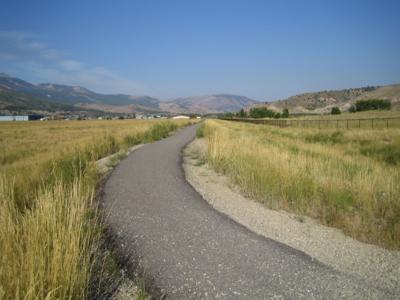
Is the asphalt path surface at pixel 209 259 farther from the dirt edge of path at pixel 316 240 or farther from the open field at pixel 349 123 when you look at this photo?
the open field at pixel 349 123

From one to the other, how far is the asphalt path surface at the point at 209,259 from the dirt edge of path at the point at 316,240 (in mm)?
259

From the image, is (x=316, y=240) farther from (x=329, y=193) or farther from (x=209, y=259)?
(x=329, y=193)

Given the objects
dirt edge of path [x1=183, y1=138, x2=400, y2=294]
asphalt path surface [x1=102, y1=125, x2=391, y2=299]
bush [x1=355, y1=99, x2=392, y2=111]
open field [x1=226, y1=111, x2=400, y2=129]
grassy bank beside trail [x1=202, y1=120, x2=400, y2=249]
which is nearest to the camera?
asphalt path surface [x1=102, y1=125, x2=391, y2=299]

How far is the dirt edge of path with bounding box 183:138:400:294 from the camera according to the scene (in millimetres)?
4375

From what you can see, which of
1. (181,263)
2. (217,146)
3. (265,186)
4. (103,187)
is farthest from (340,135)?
(181,263)

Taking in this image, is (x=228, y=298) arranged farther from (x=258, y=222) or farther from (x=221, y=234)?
(x=258, y=222)

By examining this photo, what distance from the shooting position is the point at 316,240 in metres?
5.50

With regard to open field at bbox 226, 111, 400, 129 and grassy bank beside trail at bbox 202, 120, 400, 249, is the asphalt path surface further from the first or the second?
open field at bbox 226, 111, 400, 129

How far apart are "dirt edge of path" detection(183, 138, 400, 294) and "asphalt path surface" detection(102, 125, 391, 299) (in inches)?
10.2

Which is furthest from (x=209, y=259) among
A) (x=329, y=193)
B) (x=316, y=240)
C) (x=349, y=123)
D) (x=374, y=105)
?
(x=374, y=105)

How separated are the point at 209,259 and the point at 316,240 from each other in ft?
7.00

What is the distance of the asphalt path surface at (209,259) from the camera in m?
3.81

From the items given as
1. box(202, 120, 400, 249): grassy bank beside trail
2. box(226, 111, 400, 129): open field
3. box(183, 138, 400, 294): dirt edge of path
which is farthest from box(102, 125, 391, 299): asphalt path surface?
box(226, 111, 400, 129): open field

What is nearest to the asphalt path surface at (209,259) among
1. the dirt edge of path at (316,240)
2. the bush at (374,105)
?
the dirt edge of path at (316,240)
